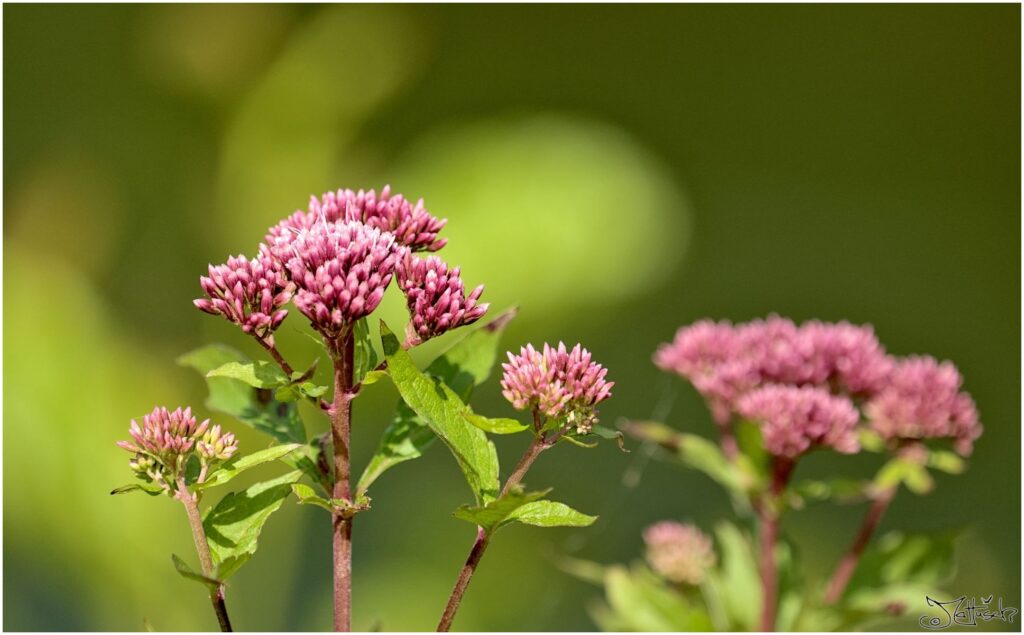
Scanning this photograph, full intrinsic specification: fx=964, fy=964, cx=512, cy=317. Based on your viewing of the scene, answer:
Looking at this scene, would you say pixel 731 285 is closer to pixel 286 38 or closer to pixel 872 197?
pixel 872 197

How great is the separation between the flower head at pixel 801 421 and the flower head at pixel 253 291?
41 cm

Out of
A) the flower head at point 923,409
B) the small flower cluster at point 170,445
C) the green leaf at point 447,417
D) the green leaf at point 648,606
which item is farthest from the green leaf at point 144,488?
the flower head at point 923,409

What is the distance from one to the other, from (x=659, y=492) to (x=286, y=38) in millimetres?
1294

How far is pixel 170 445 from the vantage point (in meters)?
0.40

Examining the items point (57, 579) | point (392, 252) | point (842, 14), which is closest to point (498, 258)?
point (57, 579)

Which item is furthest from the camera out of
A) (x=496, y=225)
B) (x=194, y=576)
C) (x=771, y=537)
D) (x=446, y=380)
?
(x=496, y=225)

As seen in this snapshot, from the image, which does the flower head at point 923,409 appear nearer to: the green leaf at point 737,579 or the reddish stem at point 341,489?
the green leaf at point 737,579

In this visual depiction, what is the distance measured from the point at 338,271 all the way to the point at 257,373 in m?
0.06

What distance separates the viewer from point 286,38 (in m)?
1.99

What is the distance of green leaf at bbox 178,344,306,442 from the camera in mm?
472

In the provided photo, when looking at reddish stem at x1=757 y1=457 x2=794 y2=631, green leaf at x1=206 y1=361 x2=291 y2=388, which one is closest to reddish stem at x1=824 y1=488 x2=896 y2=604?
reddish stem at x1=757 y1=457 x2=794 y2=631

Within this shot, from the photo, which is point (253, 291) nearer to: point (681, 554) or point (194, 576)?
point (194, 576)

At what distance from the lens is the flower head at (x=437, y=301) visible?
0.42 m

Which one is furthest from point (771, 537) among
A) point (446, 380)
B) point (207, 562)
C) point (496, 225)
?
point (496, 225)
